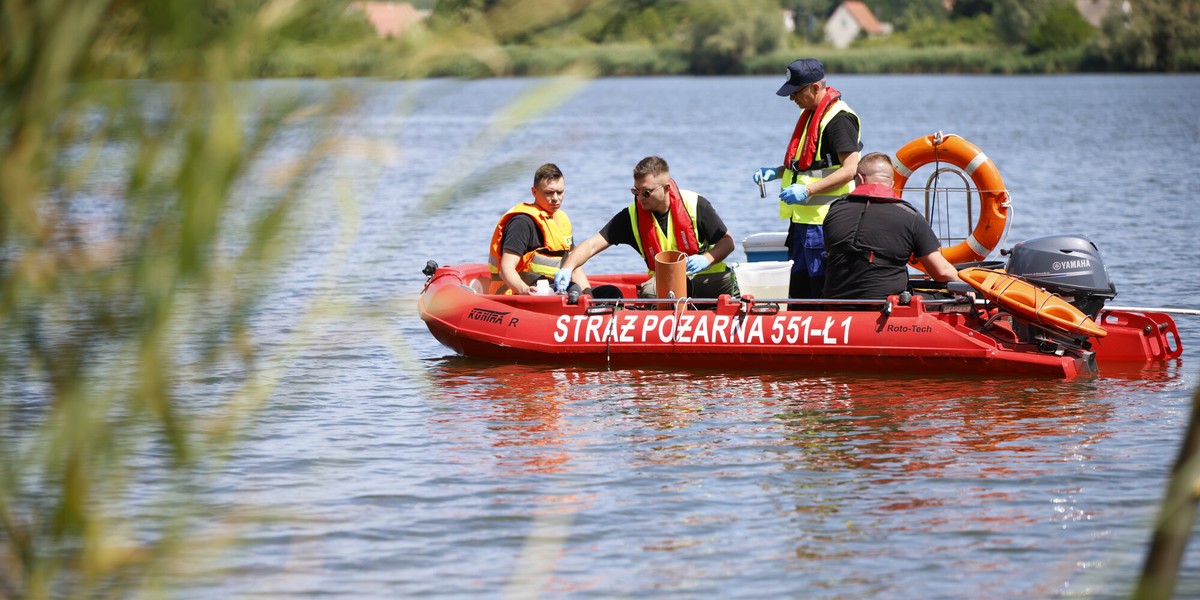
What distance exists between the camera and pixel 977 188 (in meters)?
9.95

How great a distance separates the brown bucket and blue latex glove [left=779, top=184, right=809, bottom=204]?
0.77m

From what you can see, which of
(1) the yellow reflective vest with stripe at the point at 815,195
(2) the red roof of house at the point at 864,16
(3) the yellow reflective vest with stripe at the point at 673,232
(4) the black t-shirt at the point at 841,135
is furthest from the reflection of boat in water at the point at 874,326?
(2) the red roof of house at the point at 864,16

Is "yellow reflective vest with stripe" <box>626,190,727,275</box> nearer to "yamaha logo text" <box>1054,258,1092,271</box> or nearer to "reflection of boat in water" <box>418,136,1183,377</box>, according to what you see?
"reflection of boat in water" <box>418,136,1183,377</box>

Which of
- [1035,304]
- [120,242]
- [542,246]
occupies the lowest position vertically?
[1035,304]

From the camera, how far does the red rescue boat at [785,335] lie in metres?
8.64

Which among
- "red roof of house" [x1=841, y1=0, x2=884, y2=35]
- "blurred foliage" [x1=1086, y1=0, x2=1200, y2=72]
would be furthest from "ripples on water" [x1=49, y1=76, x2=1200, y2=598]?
"red roof of house" [x1=841, y1=0, x2=884, y2=35]

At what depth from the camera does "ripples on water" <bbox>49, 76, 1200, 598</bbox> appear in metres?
2.65

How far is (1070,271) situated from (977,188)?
1.56 m

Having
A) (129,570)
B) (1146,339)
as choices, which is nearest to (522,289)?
(1146,339)

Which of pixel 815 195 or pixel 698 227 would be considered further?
pixel 698 227

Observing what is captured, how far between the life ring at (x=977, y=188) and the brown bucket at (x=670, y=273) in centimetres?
155

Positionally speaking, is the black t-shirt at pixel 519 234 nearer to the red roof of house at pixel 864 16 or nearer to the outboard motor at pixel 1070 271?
the outboard motor at pixel 1070 271

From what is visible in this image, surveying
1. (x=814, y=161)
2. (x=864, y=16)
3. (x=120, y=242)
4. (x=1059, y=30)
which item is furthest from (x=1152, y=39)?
(x=120, y=242)

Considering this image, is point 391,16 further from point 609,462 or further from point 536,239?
point 536,239
